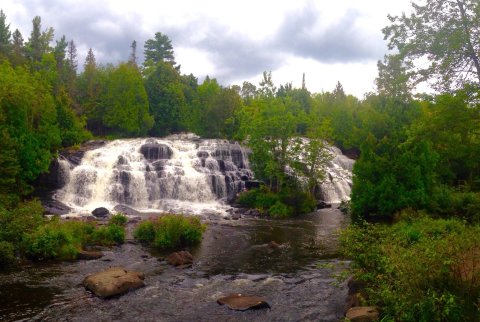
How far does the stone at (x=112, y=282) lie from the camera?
14.4 metres

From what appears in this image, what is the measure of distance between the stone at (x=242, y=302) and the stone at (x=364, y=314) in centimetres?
347

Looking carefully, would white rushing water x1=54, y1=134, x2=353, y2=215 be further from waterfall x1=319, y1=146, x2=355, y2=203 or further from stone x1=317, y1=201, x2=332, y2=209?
stone x1=317, y1=201, x2=332, y2=209

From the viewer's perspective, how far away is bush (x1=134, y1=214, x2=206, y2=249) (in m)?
21.7

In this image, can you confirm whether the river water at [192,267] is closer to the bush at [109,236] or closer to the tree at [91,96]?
the bush at [109,236]

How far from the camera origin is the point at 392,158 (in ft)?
98.0

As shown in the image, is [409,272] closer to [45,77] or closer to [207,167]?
[207,167]

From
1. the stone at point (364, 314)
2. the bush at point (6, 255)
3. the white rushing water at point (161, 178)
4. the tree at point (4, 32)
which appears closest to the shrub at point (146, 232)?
the bush at point (6, 255)

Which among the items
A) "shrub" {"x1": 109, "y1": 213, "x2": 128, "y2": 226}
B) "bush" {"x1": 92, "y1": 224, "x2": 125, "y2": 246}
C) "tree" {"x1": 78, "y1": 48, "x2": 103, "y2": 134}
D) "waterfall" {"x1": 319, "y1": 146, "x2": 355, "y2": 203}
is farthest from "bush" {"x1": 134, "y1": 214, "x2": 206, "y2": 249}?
"tree" {"x1": 78, "y1": 48, "x2": 103, "y2": 134}

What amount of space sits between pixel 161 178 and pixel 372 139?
Result: 20.1m

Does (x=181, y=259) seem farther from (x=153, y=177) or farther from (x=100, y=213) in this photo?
(x=153, y=177)

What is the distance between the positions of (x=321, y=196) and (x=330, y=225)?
14.0 metres

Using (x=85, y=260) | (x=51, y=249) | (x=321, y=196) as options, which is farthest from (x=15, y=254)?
(x=321, y=196)

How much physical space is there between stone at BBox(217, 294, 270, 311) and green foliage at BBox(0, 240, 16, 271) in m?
9.44

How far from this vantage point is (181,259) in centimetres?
1891
